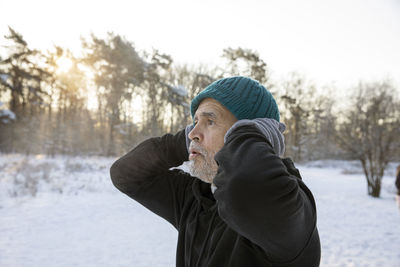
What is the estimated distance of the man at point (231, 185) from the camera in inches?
25.9

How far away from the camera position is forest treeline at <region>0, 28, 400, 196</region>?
11.5 meters

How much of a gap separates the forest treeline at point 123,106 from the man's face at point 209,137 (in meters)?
12.1

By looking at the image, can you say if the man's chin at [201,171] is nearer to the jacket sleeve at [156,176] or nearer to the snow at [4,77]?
the jacket sleeve at [156,176]

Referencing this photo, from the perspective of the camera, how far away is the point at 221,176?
739 millimetres

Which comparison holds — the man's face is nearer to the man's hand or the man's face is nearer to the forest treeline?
the man's hand

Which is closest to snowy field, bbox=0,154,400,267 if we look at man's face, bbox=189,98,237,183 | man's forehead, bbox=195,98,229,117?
man's face, bbox=189,98,237,183

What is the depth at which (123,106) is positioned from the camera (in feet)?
64.5

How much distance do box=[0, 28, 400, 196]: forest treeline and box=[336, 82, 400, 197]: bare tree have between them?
0.12 feet

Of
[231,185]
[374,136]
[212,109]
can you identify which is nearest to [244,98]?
[212,109]

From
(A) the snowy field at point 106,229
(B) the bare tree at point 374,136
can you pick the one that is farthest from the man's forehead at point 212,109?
(B) the bare tree at point 374,136

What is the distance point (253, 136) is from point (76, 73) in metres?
24.9

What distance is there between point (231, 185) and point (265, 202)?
0.10 metres

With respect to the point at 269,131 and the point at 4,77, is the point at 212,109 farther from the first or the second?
the point at 4,77

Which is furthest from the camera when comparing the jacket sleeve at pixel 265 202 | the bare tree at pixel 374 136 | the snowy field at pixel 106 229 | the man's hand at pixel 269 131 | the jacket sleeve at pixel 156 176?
the bare tree at pixel 374 136
